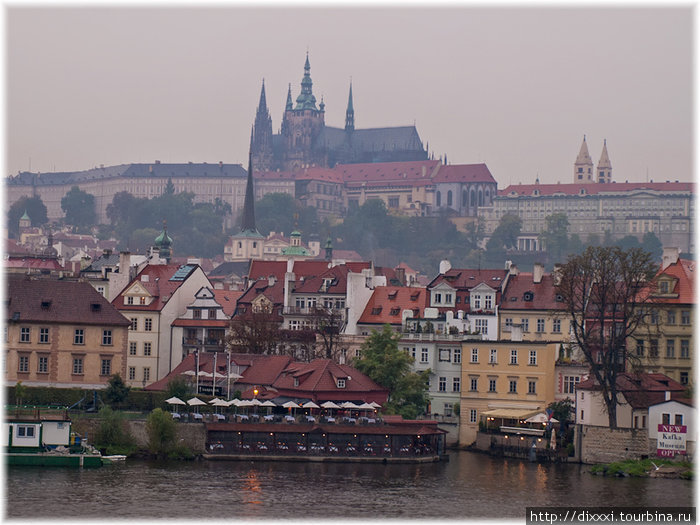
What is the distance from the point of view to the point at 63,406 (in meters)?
74.8

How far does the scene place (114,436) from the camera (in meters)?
71.4

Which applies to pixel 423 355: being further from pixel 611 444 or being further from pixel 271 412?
pixel 611 444

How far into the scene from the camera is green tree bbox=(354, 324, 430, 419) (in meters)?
80.3

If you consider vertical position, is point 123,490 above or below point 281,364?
below

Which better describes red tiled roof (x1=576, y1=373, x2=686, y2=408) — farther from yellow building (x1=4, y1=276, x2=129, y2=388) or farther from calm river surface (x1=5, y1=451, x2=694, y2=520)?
yellow building (x1=4, y1=276, x2=129, y2=388)

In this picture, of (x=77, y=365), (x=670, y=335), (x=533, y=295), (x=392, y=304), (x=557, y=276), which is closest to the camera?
(x=77, y=365)

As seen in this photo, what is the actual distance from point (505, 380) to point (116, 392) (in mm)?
18635

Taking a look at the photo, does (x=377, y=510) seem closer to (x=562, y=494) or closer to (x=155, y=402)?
(x=562, y=494)

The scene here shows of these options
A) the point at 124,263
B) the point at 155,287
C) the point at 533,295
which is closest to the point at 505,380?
the point at 533,295

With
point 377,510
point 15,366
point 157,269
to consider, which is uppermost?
point 157,269

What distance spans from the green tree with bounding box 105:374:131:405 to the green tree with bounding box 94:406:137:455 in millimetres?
4949

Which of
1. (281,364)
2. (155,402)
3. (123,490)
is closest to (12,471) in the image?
(123,490)

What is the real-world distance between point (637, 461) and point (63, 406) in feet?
82.8

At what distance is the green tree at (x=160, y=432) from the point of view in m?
70.9
